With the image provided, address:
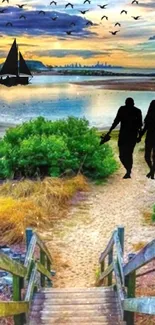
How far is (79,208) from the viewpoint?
754 centimetres

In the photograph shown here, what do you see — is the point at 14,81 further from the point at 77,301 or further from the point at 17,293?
the point at 77,301

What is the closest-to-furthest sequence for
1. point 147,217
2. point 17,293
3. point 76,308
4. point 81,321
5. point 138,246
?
point 17,293 < point 81,321 < point 76,308 < point 138,246 < point 147,217

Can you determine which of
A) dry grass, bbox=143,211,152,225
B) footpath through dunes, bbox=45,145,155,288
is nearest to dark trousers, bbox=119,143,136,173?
footpath through dunes, bbox=45,145,155,288

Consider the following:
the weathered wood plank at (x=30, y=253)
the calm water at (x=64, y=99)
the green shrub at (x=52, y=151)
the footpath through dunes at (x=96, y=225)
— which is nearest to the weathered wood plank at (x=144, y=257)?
the weathered wood plank at (x=30, y=253)

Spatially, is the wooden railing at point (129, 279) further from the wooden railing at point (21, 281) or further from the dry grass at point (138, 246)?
the dry grass at point (138, 246)

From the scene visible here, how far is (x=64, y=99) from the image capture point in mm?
4059

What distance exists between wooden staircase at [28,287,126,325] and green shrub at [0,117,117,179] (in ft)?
13.8

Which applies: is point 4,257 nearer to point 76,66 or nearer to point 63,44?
point 76,66

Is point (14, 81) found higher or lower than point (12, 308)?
higher

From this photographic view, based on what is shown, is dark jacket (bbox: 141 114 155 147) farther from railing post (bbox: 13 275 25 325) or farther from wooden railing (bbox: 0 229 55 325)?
railing post (bbox: 13 275 25 325)

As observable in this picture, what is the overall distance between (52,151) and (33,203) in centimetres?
137

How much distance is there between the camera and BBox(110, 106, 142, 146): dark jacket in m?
2.03

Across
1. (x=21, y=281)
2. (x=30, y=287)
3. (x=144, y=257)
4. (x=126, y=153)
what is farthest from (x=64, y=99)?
(x=126, y=153)

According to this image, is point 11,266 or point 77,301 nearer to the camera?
point 11,266
